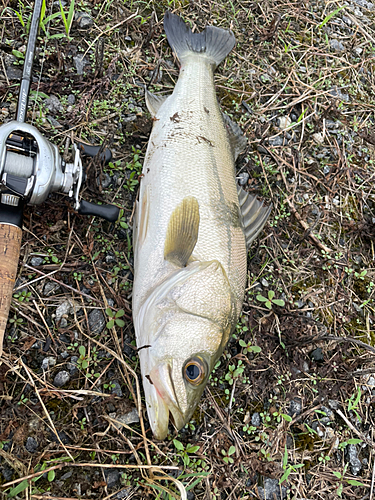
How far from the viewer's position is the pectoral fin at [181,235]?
8.18 feet

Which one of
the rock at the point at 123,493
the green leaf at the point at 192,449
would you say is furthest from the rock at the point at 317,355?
the rock at the point at 123,493

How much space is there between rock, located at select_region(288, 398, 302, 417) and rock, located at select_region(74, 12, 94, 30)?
406cm

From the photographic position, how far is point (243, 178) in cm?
366

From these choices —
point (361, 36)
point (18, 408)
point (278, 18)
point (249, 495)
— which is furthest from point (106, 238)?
point (361, 36)

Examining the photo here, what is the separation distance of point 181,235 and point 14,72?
2192mm

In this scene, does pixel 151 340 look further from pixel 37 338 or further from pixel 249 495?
pixel 249 495

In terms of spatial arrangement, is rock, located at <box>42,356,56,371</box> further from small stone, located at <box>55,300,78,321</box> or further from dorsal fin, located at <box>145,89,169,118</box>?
dorsal fin, located at <box>145,89,169,118</box>

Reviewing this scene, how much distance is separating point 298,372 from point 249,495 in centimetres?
105

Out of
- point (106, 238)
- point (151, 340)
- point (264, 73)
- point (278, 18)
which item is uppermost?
point (278, 18)

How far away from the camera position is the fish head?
7.30 feet

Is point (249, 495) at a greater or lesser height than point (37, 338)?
lesser

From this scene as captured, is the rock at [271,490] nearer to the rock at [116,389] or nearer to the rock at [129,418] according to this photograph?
the rock at [129,418]

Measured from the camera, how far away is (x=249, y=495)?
273 centimetres

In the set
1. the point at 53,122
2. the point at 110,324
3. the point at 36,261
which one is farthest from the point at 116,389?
the point at 53,122
